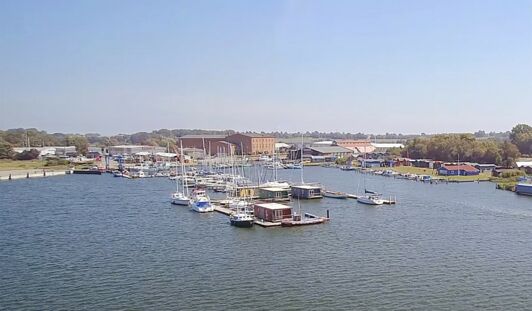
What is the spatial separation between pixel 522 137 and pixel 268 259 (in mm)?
35772

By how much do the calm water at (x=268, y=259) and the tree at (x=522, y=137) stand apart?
2318 centimetres

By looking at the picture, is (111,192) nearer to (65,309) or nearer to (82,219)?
(82,219)

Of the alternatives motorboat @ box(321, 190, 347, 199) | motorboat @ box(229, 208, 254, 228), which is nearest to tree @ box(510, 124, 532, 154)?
motorboat @ box(321, 190, 347, 199)

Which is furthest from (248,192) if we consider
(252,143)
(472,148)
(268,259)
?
(252,143)

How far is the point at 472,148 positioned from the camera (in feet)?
121

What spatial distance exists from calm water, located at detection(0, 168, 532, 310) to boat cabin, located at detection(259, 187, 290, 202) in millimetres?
2013

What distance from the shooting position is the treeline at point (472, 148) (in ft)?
112

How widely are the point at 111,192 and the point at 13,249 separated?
12.2 m

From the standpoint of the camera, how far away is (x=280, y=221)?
15.9 metres

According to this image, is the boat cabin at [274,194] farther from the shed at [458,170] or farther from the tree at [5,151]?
the tree at [5,151]

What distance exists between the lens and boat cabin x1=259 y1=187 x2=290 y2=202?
69.1 feet

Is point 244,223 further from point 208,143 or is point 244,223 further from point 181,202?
point 208,143

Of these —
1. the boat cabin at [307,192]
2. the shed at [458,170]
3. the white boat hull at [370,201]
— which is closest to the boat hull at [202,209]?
the boat cabin at [307,192]

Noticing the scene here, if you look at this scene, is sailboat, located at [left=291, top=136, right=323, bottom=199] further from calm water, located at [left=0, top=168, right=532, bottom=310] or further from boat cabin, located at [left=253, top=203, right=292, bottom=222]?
boat cabin, located at [left=253, top=203, right=292, bottom=222]
